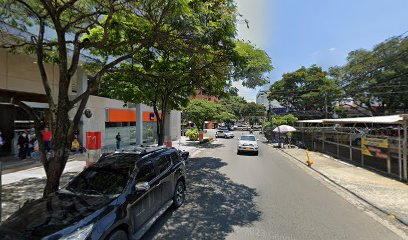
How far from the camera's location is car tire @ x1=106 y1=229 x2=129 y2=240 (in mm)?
4008

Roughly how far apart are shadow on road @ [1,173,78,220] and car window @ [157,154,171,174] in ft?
11.6

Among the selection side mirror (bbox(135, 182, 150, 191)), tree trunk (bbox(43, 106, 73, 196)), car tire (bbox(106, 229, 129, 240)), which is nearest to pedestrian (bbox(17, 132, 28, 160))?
tree trunk (bbox(43, 106, 73, 196))

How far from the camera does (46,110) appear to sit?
24.0 feet

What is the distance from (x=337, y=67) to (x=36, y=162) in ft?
145

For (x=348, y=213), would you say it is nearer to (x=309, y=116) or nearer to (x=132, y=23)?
(x=132, y=23)

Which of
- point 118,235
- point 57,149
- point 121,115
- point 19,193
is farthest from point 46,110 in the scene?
point 121,115

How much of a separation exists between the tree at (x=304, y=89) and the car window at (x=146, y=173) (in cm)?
4023

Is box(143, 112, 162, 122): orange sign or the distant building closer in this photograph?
box(143, 112, 162, 122): orange sign

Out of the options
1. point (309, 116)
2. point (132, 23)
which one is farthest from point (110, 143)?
point (309, 116)

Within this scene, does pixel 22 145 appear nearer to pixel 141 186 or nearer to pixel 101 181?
pixel 101 181

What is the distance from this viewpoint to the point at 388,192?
349 inches


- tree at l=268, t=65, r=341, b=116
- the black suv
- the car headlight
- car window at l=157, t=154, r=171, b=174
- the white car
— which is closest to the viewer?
the car headlight

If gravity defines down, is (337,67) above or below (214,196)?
above

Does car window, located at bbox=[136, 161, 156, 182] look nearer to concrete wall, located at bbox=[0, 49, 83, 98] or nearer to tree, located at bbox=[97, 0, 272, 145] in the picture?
tree, located at bbox=[97, 0, 272, 145]
